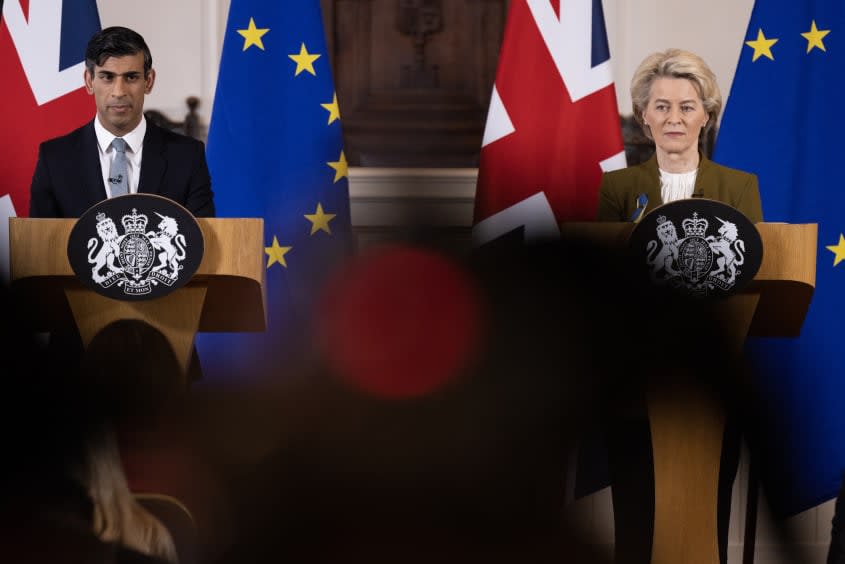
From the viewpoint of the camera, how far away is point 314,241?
2.47 metres

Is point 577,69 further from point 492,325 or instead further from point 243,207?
point 492,325

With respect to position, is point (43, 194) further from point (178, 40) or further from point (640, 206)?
point (178, 40)

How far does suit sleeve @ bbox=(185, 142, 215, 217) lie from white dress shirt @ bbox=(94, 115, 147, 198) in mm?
105

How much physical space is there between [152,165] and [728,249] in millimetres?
1104

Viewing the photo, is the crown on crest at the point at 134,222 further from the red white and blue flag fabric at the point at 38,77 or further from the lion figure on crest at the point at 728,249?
the red white and blue flag fabric at the point at 38,77

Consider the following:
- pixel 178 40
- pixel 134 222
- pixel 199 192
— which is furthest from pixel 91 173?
pixel 178 40

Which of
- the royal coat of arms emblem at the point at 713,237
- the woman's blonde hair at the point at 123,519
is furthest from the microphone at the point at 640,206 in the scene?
the woman's blonde hair at the point at 123,519

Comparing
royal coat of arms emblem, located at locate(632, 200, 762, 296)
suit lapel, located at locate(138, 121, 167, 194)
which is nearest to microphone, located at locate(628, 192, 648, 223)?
royal coat of arms emblem, located at locate(632, 200, 762, 296)

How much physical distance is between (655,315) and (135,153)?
1.60 m

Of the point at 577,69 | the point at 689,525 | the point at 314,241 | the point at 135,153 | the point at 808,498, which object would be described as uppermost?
the point at 577,69

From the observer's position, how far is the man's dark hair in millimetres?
1761

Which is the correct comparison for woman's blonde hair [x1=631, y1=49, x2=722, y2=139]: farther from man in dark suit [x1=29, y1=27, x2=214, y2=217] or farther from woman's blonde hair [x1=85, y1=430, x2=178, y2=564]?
woman's blonde hair [x1=85, y1=430, x2=178, y2=564]

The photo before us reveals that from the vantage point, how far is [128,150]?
182cm

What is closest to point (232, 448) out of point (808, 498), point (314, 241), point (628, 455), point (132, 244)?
point (132, 244)
